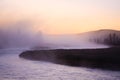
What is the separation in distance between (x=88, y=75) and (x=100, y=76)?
9.7 inches

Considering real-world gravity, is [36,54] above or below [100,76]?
above

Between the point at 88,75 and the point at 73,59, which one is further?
the point at 73,59

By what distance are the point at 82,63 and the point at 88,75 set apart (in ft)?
4.68

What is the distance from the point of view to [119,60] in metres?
6.05

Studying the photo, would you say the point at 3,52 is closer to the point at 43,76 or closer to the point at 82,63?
the point at 82,63

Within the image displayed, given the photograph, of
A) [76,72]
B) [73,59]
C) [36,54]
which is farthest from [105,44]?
[76,72]

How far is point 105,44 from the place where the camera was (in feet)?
36.6

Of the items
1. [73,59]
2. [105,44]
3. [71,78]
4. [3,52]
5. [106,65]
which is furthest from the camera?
[105,44]

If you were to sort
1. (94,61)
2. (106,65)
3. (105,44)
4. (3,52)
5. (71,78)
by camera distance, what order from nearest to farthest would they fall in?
(71,78) < (106,65) < (94,61) < (3,52) < (105,44)

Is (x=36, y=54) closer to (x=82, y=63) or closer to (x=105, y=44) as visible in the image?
(x=82, y=63)

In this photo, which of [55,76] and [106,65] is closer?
[55,76]

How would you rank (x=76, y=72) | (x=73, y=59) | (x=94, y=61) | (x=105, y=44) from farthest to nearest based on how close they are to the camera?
(x=105, y=44) < (x=73, y=59) < (x=94, y=61) < (x=76, y=72)

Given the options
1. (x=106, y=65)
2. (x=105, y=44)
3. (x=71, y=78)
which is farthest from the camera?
(x=105, y=44)

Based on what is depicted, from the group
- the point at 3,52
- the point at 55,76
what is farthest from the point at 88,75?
the point at 3,52
